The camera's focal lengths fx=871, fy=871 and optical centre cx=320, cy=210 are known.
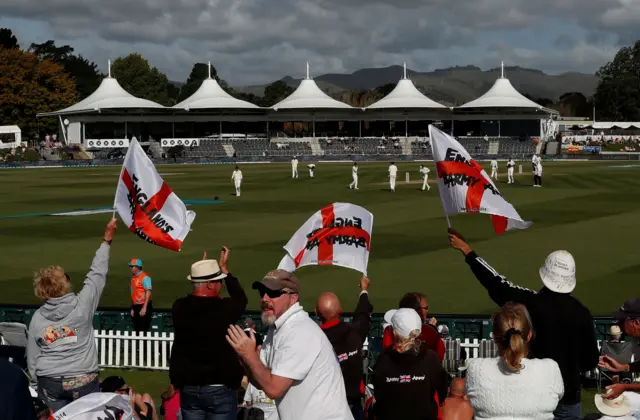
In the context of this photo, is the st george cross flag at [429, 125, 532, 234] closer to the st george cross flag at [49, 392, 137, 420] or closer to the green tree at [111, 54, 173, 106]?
the st george cross flag at [49, 392, 137, 420]

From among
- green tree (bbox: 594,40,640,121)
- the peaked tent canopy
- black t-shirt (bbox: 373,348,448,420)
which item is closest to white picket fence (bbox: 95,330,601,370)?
black t-shirt (bbox: 373,348,448,420)

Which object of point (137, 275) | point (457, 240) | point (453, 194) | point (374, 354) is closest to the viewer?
point (457, 240)

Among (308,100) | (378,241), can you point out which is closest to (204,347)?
(378,241)

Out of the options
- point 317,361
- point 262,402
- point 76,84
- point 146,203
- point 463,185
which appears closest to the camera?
point 317,361

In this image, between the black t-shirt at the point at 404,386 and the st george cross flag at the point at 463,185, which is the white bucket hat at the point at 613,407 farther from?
the st george cross flag at the point at 463,185

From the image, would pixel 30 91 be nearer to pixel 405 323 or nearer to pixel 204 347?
pixel 204 347

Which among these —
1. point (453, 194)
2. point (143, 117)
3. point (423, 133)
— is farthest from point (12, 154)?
point (453, 194)

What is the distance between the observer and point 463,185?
376 inches

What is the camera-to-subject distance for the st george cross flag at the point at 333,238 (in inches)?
431

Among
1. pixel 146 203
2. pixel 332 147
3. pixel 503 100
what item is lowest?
pixel 332 147

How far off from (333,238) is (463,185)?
6.92 feet

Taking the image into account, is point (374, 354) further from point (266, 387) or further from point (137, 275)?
point (266, 387)

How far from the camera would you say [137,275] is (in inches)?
563

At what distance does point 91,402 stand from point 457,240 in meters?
3.39
